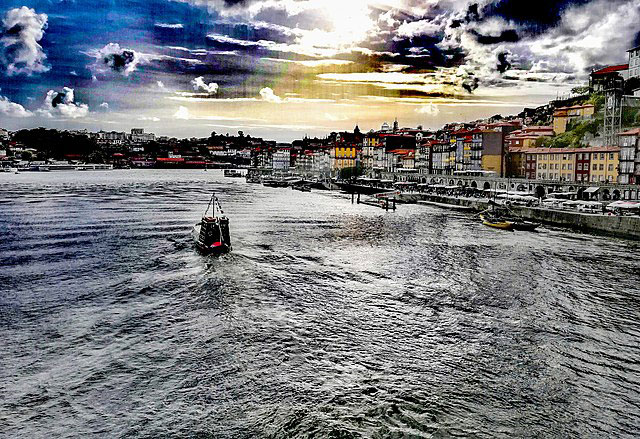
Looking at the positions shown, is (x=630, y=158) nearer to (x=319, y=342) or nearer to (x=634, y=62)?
(x=634, y=62)

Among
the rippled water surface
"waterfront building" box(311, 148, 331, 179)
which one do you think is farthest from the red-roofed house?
"waterfront building" box(311, 148, 331, 179)

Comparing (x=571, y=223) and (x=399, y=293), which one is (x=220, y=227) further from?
(x=571, y=223)

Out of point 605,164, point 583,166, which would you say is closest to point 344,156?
point 583,166

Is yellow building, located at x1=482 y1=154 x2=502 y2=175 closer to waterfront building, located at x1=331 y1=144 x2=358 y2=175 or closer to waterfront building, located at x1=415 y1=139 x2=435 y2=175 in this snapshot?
waterfront building, located at x1=415 y1=139 x2=435 y2=175

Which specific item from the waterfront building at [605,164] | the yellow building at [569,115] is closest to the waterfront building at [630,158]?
the waterfront building at [605,164]

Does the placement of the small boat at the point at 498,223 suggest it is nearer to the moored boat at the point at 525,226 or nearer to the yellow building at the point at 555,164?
the moored boat at the point at 525,226
